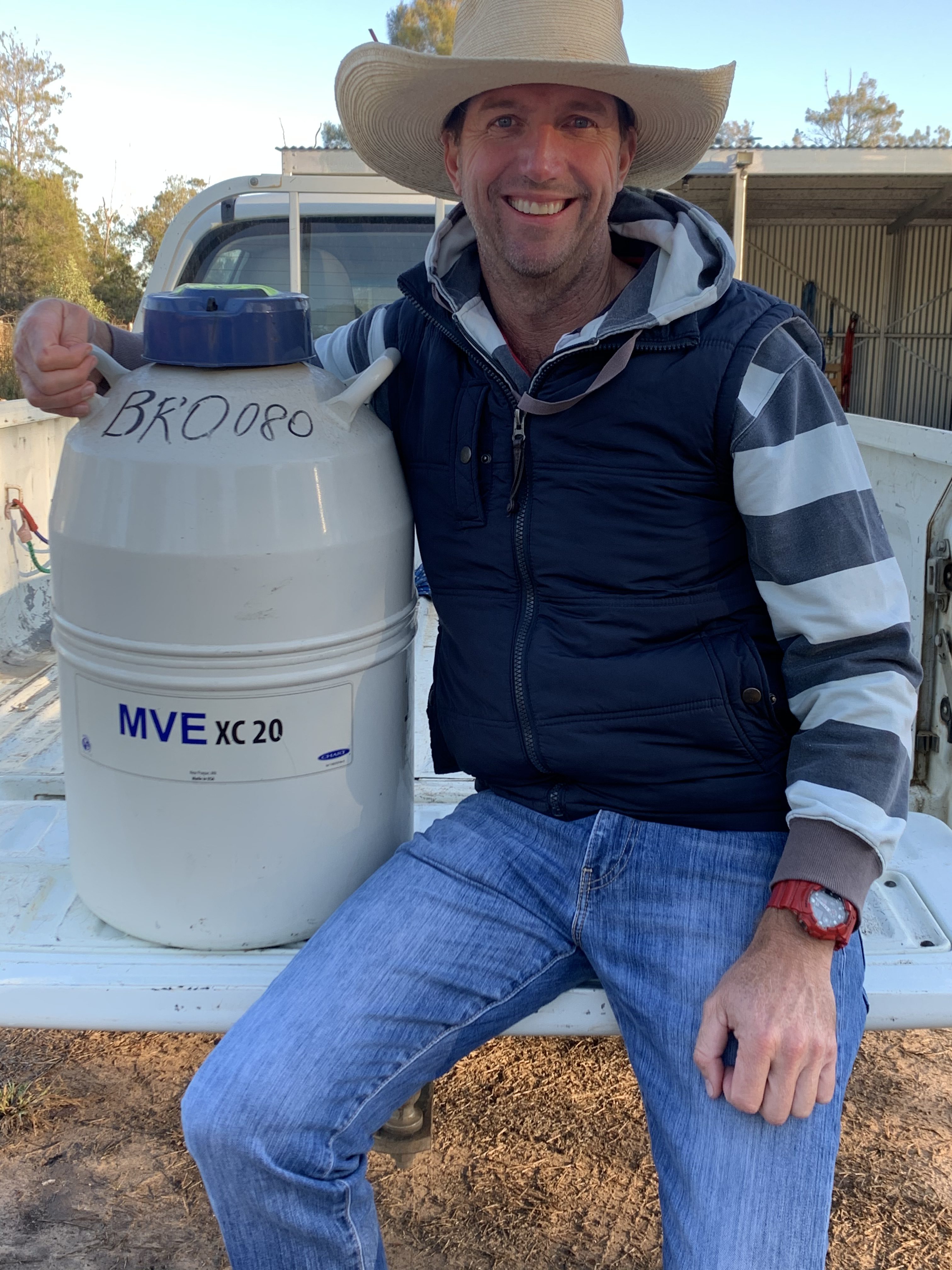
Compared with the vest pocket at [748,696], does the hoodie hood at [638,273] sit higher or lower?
higher

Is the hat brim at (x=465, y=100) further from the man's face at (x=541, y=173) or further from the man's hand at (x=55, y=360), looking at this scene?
the man's hand at (x=55, y=360)

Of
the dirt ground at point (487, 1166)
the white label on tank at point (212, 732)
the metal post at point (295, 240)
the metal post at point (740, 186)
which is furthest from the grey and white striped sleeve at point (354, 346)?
the metal post at point (740, 186)

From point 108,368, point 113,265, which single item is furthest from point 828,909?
point 113,265

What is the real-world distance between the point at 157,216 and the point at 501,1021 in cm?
4014

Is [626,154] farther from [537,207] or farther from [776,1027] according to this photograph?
[776,1027]

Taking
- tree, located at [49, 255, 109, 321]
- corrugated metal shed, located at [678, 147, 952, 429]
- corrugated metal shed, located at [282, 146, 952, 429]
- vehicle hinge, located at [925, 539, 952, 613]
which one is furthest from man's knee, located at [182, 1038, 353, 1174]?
tree, located at [49, 255, 109, 321]

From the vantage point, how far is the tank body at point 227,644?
1.62 meters

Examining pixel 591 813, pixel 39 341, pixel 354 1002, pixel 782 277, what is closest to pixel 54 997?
pixel 354 1002

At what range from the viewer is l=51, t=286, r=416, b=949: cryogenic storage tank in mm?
1616

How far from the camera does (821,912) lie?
152cm

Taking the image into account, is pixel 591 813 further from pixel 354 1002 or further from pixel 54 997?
pixel 54 997

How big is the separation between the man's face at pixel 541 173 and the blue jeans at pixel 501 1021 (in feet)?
2.98

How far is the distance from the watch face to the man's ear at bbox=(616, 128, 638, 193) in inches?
47.7

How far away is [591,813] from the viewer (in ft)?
6.03
